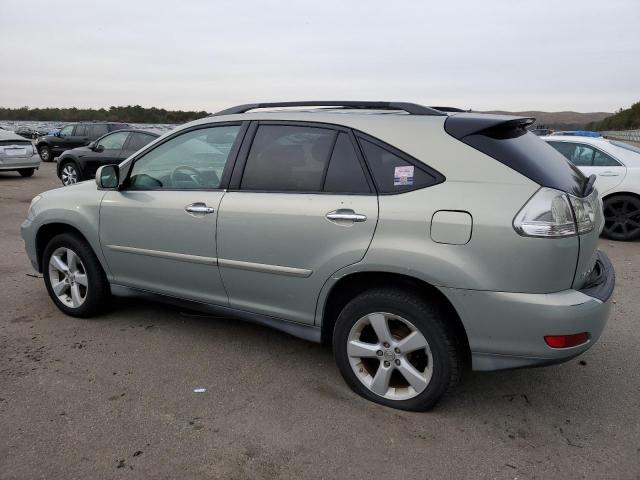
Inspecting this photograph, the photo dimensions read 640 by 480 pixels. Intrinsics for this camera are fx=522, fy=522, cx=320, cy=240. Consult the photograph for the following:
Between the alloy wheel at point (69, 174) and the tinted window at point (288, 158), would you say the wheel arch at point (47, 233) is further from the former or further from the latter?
the alloy wheel at point (69, 174)

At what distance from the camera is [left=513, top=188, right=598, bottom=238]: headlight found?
246 cm

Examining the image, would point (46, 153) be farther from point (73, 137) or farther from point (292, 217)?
point (292, 217)

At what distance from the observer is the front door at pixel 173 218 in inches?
136

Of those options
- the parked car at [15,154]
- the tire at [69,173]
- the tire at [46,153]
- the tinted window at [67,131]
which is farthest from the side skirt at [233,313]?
the tire at [46,153]

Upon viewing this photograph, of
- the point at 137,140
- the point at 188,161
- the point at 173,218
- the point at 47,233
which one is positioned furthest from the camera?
the point at 137,140

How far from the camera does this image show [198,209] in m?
3.43

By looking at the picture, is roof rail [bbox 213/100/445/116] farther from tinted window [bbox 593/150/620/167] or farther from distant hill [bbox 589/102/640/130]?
distant hill [bbox 589/102/640/130]

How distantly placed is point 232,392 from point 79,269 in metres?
1.94

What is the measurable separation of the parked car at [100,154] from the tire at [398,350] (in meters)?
10.2

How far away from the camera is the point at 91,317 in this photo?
4.29m

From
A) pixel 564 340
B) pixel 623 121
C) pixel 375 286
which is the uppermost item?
pixel 623 121

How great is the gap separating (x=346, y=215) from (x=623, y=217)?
20.8 feet

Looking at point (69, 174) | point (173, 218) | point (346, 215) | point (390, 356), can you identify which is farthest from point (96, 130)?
point (390, 356)

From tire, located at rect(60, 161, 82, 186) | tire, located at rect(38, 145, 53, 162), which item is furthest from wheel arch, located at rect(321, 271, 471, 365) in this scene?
tire, located at rect(38, 145, 53, 162)
